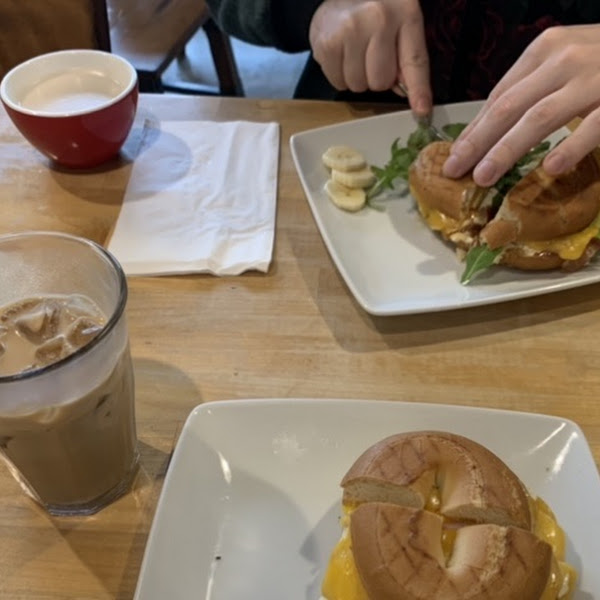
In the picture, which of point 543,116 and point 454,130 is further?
point 454,130

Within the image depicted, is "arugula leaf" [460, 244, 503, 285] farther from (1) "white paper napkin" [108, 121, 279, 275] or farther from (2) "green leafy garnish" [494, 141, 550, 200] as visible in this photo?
(1) "white paper napkin" [108, 121, 279, 275]

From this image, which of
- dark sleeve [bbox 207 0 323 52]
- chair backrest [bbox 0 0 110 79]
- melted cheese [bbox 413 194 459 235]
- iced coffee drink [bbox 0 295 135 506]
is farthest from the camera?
chair backrest [bbox 0 0 110 79]

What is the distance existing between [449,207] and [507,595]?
65 centimetres

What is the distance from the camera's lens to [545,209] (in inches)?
42.7

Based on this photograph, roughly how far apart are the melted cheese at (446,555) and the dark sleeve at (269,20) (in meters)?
1.02

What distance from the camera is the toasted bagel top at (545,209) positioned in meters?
1.08

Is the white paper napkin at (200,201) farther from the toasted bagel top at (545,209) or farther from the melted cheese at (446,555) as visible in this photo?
the melted cheese at (446,555)

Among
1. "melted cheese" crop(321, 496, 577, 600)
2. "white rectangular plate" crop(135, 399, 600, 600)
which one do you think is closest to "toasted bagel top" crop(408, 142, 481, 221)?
"white rectangular plate" crop(135, 399, 600, 600)

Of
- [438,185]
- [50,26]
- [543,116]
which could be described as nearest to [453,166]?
[438,185]

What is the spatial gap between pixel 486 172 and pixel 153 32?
131cm

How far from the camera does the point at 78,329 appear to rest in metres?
0.76

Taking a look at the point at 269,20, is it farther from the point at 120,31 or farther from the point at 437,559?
the point at 437,559

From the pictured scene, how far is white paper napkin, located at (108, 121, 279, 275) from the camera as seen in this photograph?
112 cm

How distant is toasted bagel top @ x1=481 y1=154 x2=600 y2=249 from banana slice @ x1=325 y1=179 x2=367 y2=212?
8.8 inches
